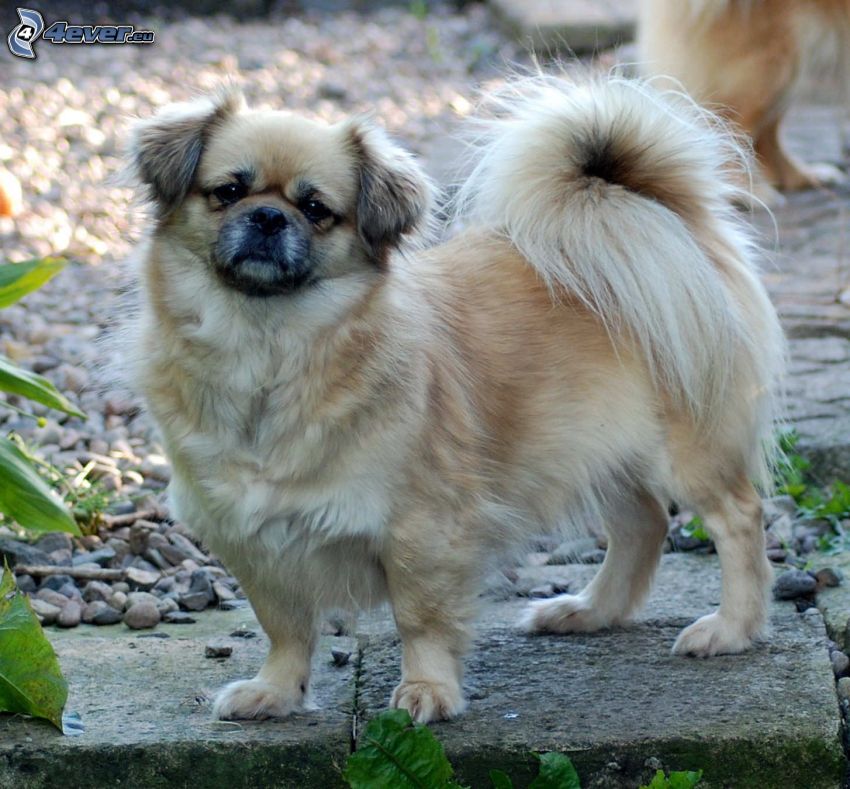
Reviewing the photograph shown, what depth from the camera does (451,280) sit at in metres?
3.16

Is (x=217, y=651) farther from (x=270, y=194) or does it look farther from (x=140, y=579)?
(x=270, y=194)

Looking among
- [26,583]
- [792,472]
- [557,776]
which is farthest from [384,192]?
[792,472]

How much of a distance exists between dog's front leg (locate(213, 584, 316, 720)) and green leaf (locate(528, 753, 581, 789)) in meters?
0.63

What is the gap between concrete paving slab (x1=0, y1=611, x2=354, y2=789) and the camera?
2596 millimetres

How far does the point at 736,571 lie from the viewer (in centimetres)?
315

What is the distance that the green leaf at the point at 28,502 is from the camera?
277 centimetres

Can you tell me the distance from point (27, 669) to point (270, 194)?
1072mm

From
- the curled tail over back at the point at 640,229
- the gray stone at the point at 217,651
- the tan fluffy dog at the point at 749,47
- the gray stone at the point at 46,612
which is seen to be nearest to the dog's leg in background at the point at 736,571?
the curled tail over back at the point at 640,229

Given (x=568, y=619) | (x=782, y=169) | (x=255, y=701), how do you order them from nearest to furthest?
(x=255, y=701)
(x=568, y=619)
(x=782, y=169)

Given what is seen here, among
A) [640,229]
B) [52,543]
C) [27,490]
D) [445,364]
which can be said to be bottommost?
[52,543]

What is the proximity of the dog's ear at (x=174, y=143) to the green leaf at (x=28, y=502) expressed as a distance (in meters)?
0.62

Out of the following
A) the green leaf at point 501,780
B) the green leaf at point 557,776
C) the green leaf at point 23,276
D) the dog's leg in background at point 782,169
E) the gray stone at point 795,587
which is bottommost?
the gray stone at point 795,587

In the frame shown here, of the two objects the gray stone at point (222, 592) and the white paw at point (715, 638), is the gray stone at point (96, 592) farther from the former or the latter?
the white paw at point (715, 638)

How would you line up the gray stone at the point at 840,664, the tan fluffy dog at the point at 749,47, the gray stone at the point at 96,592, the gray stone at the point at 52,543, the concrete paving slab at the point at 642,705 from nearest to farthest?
the concrete paving slab at the point at 642,705 → the gray stone at the point at 840,664 → the gray stone at the point at 96,592 → the gray stone at the point at 52,543 → the tan fluffy dog at the point at 749,47
